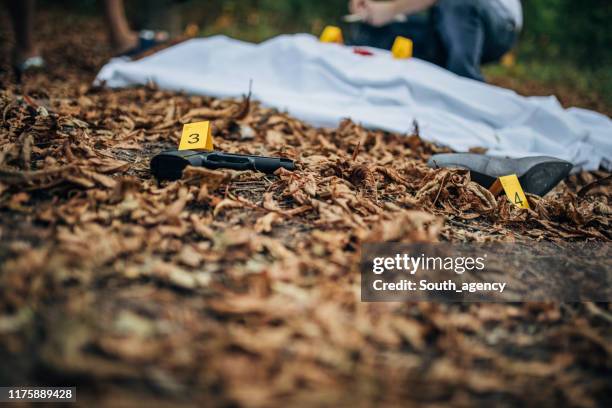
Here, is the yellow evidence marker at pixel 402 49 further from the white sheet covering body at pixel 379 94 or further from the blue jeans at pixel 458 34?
the blue jeans at pixel 458 34

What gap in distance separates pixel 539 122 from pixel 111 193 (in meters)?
2.79

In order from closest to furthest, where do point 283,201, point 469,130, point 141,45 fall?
point 283,201
point 469,130
point 141,45

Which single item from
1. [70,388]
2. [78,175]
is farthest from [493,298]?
[78,175]

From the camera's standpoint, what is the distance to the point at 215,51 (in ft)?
10.8

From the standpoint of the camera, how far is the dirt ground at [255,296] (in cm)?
84

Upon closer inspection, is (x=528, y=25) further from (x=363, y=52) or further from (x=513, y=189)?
(x=513, y=189)

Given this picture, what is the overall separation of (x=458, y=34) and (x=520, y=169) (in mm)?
1812

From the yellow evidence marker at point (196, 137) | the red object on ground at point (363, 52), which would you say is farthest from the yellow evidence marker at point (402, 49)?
the yellow evidence marker at point (196, 137)

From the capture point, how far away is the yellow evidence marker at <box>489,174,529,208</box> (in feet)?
6.10

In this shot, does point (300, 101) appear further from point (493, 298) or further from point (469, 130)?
point (493, 298)

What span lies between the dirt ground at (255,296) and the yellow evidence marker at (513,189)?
0.18 feet

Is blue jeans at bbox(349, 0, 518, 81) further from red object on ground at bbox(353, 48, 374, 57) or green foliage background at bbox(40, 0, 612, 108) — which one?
green foliage background at bbox(40, 0, 612, 108)

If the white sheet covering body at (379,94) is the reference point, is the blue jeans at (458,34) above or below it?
above

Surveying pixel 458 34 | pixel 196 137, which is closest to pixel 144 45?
pixel 196 137
